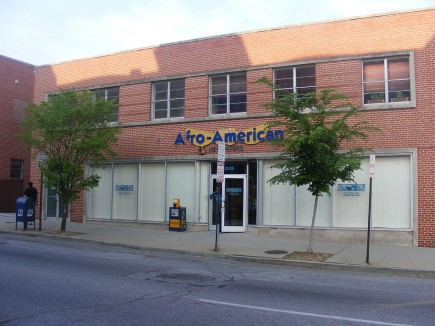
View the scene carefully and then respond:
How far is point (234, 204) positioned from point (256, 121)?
327 cm

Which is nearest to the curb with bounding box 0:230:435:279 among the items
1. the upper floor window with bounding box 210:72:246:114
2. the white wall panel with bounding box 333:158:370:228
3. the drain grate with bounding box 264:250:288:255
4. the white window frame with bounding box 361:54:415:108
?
the drain grate with bounding box 264:250:288:255

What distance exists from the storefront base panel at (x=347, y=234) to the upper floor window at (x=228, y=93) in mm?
4747

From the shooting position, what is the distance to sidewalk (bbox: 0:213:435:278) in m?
11.0

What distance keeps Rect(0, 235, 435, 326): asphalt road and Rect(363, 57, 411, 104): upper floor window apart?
7.17 metres

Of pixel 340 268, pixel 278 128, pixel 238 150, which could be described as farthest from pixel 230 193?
pixel 340 268

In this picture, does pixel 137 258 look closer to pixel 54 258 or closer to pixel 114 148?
pixel 54 258

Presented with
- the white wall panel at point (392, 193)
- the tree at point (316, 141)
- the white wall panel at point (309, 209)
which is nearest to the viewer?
the tree at point (316, 141)

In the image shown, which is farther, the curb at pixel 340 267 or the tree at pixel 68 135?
the tree at pixel 68 135

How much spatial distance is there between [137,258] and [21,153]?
22.7 metres

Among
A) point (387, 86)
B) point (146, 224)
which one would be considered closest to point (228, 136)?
point (146, 224)

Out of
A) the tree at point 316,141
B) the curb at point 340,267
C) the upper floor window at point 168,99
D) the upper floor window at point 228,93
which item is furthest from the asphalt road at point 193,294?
the upper floor window at point 168,99

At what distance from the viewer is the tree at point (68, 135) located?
626 inches

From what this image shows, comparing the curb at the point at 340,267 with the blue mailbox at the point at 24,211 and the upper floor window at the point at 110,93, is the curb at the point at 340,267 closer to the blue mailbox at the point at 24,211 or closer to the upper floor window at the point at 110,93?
the blue mailbox at the point at 24,211

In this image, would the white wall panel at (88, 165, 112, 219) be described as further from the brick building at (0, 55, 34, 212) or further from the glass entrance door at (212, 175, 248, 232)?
the brick building at (0, 55, 34, 212)
